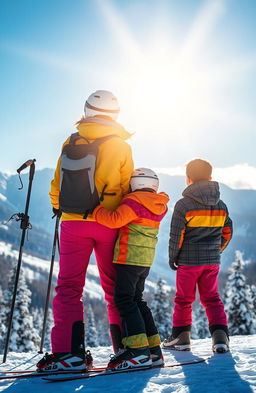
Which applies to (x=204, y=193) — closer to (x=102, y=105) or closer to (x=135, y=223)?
(x=135, y=223)

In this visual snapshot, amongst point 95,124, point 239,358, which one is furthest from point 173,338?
point 95,124

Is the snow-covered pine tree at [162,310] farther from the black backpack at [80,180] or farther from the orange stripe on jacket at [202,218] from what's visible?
the black backpack at [80,180]

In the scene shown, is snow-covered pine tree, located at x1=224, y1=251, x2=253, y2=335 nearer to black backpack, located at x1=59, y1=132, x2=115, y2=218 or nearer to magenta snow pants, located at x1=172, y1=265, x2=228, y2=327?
magenta snow pants, located at x1=172, y1=265, x2=228, y2=327

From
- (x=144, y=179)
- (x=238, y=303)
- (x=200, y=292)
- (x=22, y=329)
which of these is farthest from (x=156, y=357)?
(x=22, y=329)

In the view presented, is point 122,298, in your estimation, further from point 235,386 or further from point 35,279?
point 35,279

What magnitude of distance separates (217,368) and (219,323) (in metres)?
1.16

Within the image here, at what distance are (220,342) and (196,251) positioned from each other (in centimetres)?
111

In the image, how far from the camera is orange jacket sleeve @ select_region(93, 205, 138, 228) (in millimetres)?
3447

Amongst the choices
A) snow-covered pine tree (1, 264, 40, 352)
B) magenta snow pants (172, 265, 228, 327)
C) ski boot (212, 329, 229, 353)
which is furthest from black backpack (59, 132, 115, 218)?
snow-covered pine tree (1, 264, 40, 352)

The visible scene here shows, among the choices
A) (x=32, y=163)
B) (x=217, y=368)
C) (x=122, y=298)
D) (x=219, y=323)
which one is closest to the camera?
(x=217, y=368)

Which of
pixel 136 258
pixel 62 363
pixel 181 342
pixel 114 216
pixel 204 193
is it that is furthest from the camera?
pixel 181 342

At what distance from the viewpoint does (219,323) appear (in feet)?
14.3

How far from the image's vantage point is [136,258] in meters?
3.55

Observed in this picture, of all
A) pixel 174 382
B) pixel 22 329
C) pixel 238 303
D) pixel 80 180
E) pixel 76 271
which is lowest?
pixel 22 329
